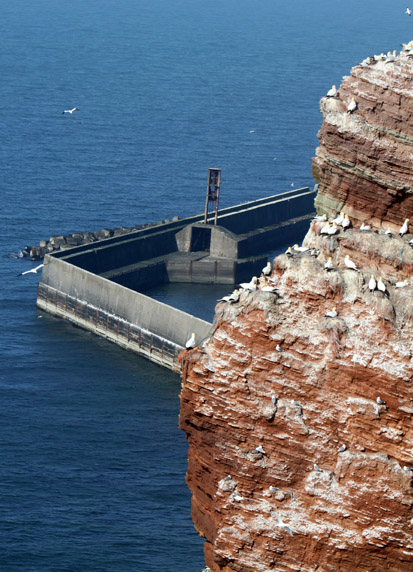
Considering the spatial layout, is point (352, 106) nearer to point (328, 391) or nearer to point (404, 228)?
point (404, 228)

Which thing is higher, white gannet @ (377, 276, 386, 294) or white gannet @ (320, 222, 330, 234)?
white gannet @ (320, 222, 330, 234)

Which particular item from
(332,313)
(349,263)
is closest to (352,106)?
(349,263)

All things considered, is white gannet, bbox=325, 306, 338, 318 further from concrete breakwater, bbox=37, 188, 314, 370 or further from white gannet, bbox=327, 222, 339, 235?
concrete breakwater, bbox=37, 188, 314, 370

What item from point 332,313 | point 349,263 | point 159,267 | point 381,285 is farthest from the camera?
point 159,267

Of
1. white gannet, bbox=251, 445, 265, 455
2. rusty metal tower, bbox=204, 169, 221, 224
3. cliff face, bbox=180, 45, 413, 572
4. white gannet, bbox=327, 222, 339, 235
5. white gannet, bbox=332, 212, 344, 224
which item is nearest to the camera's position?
cliff face, bbox=180, 45, 413, 572

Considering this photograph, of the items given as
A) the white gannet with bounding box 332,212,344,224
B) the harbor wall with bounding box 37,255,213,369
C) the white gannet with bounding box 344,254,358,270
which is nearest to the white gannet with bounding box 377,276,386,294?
the white gannet with bounding box 344,254,358,270

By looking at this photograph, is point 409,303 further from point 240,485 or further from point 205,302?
point 205,302

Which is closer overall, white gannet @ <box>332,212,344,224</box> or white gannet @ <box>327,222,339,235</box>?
white gannet @ <box>327,222,339,235</box>

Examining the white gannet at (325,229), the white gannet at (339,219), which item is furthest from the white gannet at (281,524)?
the white gannet at (339,219)
